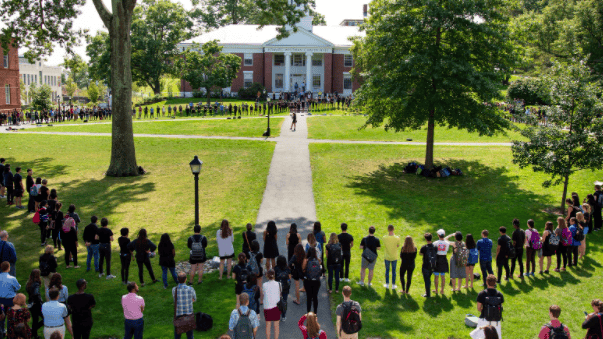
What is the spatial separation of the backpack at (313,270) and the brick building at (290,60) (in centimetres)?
5515

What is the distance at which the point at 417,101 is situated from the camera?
2356 cm

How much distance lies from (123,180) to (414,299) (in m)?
16.6

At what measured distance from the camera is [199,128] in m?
38.2

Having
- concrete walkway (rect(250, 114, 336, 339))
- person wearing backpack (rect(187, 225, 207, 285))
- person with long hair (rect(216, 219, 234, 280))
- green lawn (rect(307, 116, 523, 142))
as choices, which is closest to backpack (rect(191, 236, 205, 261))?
person wearing backpack (rect(187, 225, 207, 285))

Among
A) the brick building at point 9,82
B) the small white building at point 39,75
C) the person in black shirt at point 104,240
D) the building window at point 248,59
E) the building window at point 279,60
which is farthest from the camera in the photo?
the small white building at point 39,75

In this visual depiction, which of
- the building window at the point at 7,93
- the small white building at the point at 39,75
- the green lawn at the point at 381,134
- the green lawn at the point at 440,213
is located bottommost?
the green lawn at the point at 440,213

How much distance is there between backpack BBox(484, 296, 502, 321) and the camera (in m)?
8.44

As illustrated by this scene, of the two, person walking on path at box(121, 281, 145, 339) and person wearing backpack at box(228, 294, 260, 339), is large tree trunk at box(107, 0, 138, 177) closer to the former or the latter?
person walking on path at box(121, 281, 145, 339)

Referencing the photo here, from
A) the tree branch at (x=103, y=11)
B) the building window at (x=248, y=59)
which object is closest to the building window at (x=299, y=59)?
the building window at (x=248, y=59)

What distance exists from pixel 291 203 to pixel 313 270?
9.47 m

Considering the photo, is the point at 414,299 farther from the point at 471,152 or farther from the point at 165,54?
the point at 165,54

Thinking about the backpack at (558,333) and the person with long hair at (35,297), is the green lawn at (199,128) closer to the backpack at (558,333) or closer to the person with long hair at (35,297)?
the person with long hair at (35,297)

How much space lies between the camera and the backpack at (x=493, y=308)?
8.44 meters

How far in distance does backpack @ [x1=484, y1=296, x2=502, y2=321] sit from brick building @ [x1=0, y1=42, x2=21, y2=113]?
179 feet
